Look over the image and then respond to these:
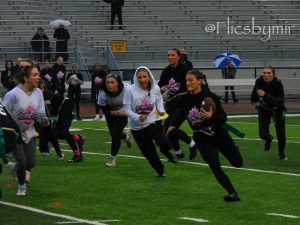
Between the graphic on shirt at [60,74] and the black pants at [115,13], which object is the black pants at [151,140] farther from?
Answer: the black pants at [115,13]

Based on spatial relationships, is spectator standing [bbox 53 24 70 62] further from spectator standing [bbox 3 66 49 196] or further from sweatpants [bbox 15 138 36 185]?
sweatpants [bbox 15 138 36 185]

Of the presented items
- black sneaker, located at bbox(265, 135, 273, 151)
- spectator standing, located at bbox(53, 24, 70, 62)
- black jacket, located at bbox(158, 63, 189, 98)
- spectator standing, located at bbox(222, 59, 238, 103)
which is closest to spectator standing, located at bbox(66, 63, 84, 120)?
spectator standing, located at bbox(53, 24, 70, 62)

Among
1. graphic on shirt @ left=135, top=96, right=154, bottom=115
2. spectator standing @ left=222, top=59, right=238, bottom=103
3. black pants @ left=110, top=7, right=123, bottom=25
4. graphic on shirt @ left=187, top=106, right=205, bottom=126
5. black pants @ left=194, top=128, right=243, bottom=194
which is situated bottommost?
spectator standing @ left=222, top=59, right=238, bottom=103

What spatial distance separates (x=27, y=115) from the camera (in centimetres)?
1442

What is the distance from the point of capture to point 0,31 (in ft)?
135

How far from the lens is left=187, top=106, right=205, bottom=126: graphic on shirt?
13.3 m

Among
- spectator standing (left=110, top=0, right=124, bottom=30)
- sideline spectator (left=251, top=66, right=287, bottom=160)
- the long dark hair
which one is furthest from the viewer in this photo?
spectator standing (left=110, top=0, right=124, bottom=30)

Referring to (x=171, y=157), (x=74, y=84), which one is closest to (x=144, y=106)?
(x=171, y=157)

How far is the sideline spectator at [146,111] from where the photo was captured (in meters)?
16.2

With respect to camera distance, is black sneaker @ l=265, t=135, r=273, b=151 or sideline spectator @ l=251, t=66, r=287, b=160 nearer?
sideline spectator @ l=251, t=66, r=287, b=160

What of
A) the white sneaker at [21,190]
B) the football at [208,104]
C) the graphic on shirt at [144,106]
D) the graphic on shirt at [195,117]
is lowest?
the white sneaker at [21,190]

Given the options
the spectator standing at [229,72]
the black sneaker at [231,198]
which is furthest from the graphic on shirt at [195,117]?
the spectator standing at [229,72]

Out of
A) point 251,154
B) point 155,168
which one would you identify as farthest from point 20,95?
point 251,154

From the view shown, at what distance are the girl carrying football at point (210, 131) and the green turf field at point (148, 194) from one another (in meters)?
0.40
